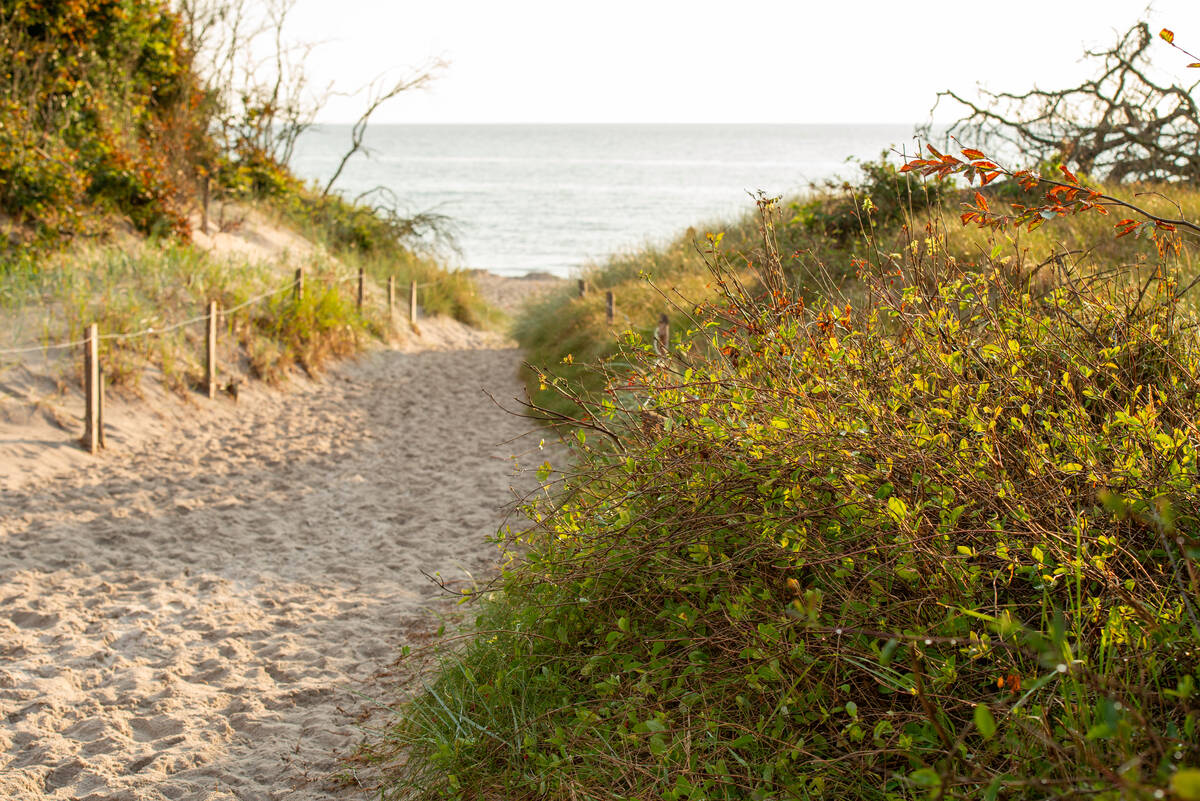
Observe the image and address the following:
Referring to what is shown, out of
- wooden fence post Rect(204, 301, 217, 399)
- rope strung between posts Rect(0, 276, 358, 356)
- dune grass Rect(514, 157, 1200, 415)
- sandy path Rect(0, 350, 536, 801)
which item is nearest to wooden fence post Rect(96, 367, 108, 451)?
sandy path Rect(0, 350, 536, 801)

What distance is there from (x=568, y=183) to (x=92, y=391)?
7469 centimetres

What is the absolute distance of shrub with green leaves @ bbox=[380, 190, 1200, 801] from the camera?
240 centimetres

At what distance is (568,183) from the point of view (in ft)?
264

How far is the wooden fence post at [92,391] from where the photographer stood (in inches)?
321

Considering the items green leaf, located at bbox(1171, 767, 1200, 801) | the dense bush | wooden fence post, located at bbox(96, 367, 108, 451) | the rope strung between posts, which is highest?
the dense bush

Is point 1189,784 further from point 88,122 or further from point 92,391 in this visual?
→ point 88,122

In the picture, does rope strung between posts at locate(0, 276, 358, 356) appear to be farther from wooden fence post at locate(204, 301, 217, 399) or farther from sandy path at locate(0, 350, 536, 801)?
sandy path at locate(0, 350, 536, 801)

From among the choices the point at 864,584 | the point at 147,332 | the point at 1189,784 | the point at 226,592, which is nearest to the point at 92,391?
the point at 147,332

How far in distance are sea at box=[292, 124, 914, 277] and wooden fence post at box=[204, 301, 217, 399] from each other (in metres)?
6.05

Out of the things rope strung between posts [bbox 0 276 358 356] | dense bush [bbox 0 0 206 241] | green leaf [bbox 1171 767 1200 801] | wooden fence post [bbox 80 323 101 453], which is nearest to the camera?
green leaf [bbox 1171 767 1200 801]

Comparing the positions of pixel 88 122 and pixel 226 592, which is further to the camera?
pixel 88 122

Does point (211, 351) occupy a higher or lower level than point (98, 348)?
lower

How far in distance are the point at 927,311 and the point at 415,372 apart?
10.9m

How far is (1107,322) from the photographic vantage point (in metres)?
3.62
